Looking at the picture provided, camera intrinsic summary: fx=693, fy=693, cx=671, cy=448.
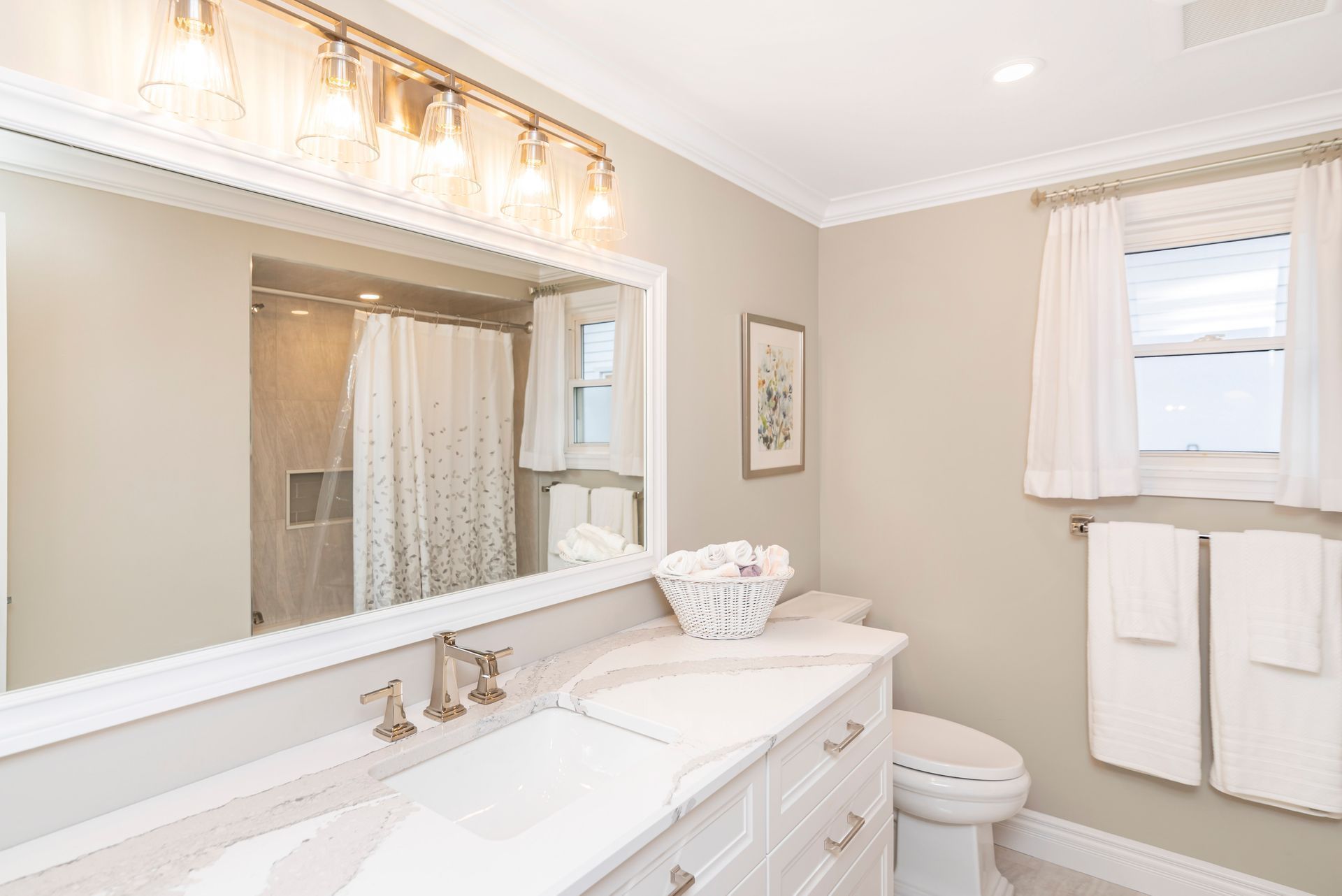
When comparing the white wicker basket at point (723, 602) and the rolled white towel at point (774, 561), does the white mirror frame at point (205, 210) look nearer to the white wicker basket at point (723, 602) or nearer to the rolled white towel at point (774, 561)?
the white wicker basket at point (723, 602)

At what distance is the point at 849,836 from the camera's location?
1.61 metres

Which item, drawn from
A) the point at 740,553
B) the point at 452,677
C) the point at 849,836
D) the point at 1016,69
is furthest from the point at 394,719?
the point at 1016,69

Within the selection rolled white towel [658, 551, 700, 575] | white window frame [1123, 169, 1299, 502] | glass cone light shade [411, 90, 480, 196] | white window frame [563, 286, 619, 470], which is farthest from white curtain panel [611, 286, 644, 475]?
white window frame [1123, 169, 1299, 502]

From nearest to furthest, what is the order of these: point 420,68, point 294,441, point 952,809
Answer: point 294,441 < point 420,68 < point 952,809

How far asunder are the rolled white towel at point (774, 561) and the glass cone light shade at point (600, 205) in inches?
36.4

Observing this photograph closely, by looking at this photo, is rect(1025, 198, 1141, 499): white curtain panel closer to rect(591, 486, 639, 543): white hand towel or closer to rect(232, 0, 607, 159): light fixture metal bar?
rect(591, 486, 639, 543): white hand towel

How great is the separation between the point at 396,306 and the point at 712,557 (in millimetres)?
992

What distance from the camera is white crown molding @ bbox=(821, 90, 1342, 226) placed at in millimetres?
1991

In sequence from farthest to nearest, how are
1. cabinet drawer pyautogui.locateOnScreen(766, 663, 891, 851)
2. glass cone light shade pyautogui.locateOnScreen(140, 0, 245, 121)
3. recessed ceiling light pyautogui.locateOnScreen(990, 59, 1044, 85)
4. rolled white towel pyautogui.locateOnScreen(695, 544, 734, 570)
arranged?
rolled white towel pyautogui.locateOnScreen(695, 544, 734, 570)
recessed ceiling light pyautogui.locateOnScreen(990, 59, 1044, 85)
cabinet drawer pyautogui.locateOnScreen(766, 663, 891, 851)
glass cone light shade pyautogui.locateOnScreen(140, 0, 245, 121)

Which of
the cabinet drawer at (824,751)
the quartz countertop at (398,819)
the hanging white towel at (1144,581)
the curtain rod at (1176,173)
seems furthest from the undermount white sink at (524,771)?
the curtain rod at (1176,173)

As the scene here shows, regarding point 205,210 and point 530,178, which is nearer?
point 205,210

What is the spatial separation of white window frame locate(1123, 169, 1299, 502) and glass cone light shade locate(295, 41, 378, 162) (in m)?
2.28

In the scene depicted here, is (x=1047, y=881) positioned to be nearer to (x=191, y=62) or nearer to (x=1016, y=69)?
(x=1016, y=69)

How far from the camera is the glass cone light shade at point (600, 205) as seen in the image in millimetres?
1686
